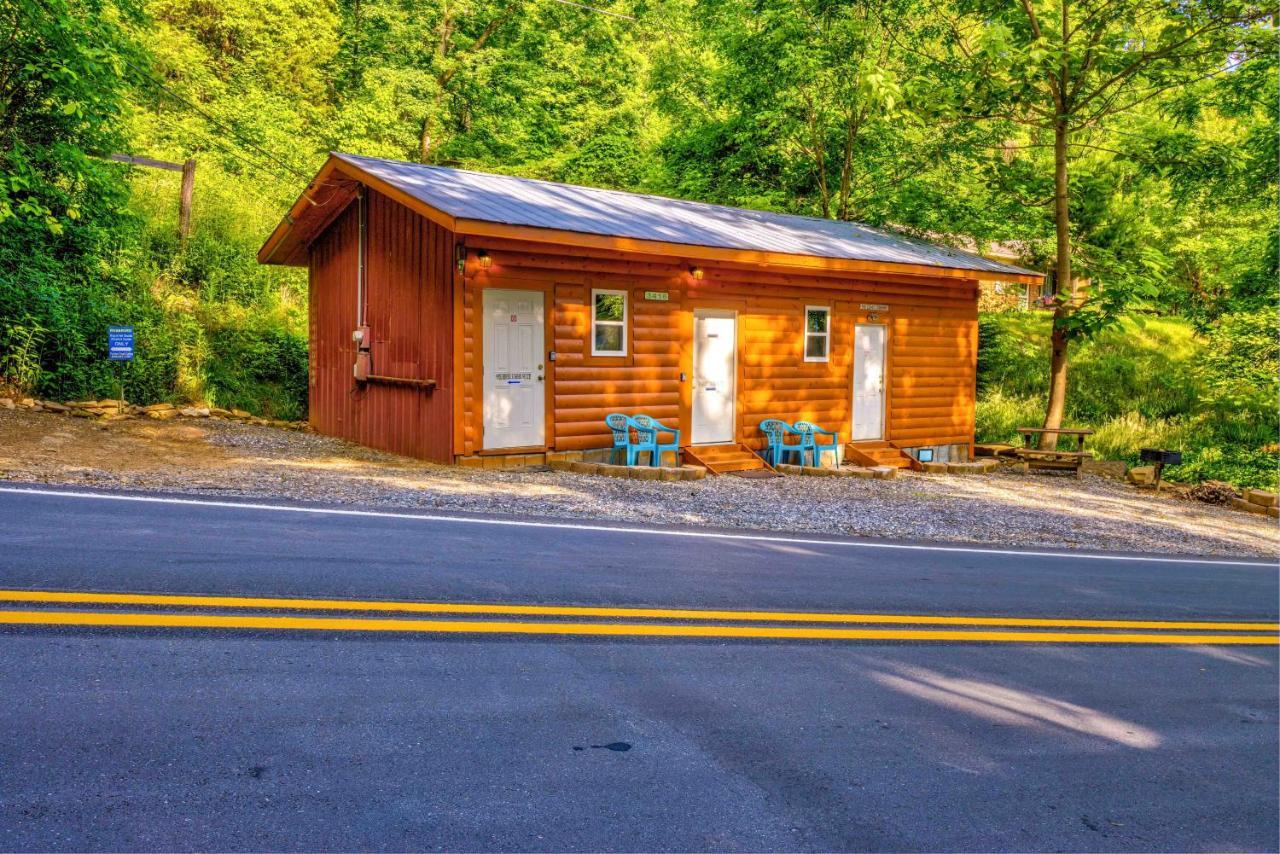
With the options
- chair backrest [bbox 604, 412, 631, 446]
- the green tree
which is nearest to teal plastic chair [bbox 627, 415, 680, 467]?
chair backrest [bbox 604, 412, 631, 446]

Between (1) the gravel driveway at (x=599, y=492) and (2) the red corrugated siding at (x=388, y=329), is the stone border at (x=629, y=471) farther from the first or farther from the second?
(2) the red corrugated siding at (x=388, y=329)

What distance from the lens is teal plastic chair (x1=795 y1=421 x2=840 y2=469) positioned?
16.2 metres

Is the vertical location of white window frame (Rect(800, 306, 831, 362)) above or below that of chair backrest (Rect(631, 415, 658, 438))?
above

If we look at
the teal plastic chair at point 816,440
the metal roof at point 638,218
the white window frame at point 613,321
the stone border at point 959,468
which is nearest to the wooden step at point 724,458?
the teal plastic chair at point 816,440

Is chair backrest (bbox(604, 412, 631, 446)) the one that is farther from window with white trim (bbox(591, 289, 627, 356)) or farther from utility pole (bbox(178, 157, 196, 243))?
utility pole (bbox(178, 157, 196, 243))

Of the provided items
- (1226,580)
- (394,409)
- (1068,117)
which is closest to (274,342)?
(394,409)

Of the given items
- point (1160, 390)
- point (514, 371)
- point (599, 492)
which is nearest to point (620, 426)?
point (514, 371)

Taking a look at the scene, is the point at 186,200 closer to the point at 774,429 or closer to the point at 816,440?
the point at 774,429

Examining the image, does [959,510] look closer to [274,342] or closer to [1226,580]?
[1226,580]

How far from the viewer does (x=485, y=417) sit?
13.2 meters

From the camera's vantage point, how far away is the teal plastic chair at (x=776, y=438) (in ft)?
52.6

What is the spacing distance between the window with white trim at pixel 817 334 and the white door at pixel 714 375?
162 centimetres

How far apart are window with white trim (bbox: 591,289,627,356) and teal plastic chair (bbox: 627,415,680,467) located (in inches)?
41.4

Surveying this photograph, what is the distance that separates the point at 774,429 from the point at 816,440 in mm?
881
